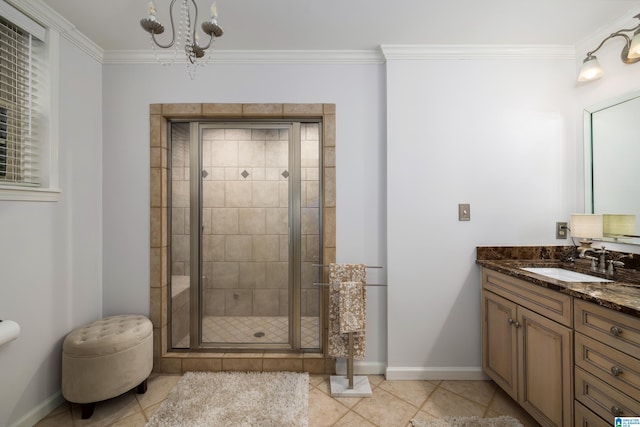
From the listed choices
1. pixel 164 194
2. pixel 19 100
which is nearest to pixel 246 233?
pixel 164 194

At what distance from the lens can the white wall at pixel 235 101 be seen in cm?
218

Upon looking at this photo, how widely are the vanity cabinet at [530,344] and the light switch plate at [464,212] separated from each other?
1.33 feet

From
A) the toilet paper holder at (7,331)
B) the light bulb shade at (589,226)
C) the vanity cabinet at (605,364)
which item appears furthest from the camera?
the light bulb shade at (589,226)

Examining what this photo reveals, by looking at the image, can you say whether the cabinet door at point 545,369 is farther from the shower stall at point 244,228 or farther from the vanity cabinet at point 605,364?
the shower stall at point 244,228

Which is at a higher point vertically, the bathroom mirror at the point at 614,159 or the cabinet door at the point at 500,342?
the bathroom mirror at the point at 614,159

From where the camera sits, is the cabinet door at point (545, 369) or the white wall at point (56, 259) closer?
the cabinet door at point (545, 369)

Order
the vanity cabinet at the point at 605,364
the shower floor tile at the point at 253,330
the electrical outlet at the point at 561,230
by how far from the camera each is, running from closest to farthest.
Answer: the vanity cabinet at the point at 605,364
the electrical outlet at the point at 561,230
the shower floor tile at the point at 253,330

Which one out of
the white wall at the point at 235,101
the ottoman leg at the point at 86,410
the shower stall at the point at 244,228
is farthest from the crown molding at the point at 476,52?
the ottoman leg at the point at 86,410

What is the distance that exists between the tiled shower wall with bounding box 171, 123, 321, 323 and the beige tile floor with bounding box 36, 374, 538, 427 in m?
0.66

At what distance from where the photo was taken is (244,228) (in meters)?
2.32

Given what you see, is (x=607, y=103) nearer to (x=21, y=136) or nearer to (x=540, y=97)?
(x=540, y=97)

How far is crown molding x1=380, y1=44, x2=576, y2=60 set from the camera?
6.84 feet

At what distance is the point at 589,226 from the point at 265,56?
255cm

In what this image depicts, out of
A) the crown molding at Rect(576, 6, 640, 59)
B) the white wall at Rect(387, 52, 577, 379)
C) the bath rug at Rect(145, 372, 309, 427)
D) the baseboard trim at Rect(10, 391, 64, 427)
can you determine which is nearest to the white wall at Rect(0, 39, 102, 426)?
the baseboard trim at Rect(10, 391, 64, 427)
